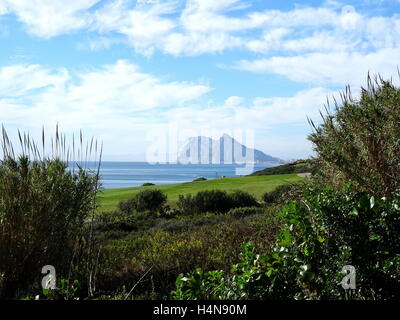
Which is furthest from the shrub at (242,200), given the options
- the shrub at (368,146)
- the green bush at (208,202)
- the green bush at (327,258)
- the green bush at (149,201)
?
the green bush at (327,258)

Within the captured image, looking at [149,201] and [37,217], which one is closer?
[37,217]

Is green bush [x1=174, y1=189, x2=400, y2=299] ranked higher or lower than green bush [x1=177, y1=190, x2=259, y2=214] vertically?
higher

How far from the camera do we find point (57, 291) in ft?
13.2

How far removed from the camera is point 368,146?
263 inches

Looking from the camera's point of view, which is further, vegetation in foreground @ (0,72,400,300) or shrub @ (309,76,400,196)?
shrub @ (309,76,400,196)

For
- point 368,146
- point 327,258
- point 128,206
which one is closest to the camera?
point 327,258

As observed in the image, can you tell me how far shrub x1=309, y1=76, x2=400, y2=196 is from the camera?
6590mm

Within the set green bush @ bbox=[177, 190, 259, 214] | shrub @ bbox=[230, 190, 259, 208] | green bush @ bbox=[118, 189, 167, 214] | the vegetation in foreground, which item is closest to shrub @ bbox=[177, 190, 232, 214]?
green bush @ bbox=[177, 190, 259, 214]

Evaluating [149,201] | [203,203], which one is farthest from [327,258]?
[149,201]

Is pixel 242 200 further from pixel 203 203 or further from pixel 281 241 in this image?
pixel 281 241

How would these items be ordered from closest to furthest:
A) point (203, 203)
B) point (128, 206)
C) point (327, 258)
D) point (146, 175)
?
point (327, 258)
point (203, 203)
point (128, 206)
point (146, 175)

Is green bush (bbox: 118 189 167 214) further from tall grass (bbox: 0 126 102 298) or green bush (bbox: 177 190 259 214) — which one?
tall grass (bbox: 0 126 102 298)

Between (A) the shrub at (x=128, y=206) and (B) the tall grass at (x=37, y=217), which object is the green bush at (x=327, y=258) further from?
(A) the shrub at (x=128, y=206)
